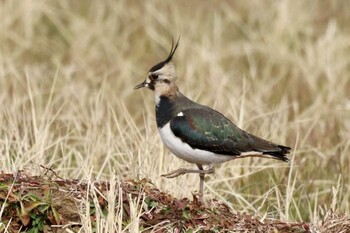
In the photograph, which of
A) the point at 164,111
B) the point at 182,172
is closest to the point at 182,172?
the point at 182,172

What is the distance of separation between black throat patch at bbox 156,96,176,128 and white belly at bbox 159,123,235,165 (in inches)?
2.7

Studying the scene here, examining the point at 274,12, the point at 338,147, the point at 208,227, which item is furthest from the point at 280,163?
the point at 274,12

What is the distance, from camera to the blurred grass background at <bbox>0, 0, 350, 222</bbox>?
317 inches

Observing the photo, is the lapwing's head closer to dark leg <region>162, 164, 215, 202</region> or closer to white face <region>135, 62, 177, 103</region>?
white face <region>135, 62, 177, 103</region>

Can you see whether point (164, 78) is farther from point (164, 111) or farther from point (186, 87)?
point (186, 87)

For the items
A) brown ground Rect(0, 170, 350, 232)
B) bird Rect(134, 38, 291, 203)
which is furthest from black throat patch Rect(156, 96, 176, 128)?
brown ground Rect(0, 170, 350, 232)

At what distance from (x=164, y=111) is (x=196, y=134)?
1.04 feet

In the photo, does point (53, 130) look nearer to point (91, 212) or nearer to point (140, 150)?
point (140, 150)

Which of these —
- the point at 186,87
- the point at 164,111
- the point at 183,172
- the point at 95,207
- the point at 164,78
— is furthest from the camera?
the point at 186,87

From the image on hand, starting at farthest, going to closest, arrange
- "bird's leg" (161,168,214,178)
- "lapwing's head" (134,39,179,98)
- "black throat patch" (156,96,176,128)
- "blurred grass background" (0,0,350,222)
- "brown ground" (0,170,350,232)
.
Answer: "blurred grass background" (0,0,350,222) < "lapwing's head" (134,39,179,98) < "black throat patch" (156,96,176,128) < "bird's leg" (161,168,214,178) < "brown ground" (0,170,350,232)

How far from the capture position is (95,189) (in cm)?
631

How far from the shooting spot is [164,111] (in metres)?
7.20

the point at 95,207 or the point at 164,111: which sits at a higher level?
the point at 164,111

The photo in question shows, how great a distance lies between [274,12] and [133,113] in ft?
10.6
